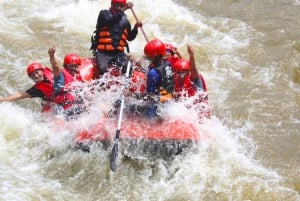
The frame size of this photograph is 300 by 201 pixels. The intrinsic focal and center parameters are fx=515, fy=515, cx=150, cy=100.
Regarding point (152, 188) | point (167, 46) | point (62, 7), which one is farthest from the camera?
point (62, 7)

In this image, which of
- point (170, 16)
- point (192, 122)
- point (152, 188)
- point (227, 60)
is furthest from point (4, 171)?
point (170, 16)

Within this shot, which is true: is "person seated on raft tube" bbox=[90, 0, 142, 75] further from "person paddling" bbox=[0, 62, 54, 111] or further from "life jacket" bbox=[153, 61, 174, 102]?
"life jacket" bbox=[153, 61, 174, 102]

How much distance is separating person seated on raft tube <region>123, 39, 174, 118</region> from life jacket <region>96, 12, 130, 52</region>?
1.47 m

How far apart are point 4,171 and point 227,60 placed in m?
5.15

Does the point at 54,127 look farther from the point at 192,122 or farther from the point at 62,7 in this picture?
the point at 62,7

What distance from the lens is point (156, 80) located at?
20.4 ft

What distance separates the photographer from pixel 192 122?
6.30 meters

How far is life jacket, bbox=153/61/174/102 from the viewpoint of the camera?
20.4 feet

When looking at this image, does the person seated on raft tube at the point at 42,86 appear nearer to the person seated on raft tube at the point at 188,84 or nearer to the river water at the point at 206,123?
the river water at the point at 206,123

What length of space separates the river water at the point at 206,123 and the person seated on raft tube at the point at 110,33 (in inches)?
51.3

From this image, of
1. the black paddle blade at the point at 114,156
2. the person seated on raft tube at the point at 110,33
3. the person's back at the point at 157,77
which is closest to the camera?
the black paddle blade at the point at 114,156

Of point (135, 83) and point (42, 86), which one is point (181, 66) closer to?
point (135, 83)

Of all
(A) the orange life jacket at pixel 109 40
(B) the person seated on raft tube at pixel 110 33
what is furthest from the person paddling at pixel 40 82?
(A) the orange life jacket at pixel 109 40

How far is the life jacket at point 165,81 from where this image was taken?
6.21 metres
